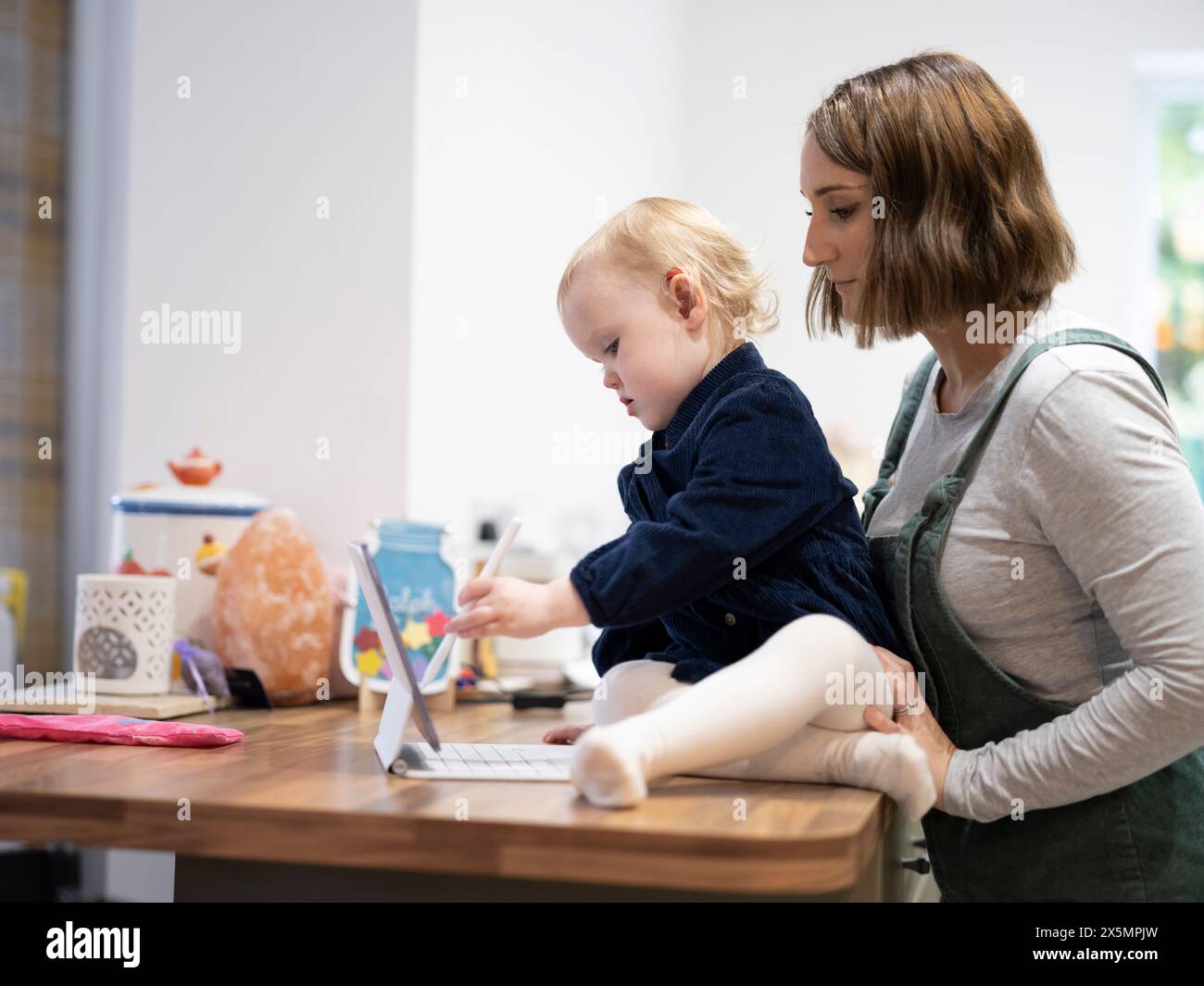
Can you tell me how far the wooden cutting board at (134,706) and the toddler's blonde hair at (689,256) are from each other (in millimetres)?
625

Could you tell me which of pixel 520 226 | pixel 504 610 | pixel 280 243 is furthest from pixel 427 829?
pixel 520 226

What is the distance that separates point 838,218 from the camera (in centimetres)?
116

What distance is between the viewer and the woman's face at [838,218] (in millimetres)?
1132

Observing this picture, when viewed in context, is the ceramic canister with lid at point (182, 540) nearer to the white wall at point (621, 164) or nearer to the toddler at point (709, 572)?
the white wall at point (621, 164)

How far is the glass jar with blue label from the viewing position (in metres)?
1.58

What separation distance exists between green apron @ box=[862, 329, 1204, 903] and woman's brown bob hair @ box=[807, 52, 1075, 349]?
0.25 ft

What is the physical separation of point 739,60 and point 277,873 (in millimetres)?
2779

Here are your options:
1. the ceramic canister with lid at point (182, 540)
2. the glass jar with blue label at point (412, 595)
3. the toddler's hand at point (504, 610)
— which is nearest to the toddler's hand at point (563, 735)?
the toddler's hand at point (504, 610)

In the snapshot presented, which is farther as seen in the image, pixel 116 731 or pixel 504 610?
pixel 116 731

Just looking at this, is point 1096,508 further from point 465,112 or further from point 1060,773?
point 465,112

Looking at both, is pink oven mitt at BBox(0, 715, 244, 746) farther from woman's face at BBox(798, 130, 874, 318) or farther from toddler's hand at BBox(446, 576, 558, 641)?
→ woman's face at BBox(798, 130, 874, 318)

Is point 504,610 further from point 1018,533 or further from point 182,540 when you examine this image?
point 182,540

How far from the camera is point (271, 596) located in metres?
1.52

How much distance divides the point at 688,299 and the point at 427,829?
576 mm
